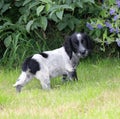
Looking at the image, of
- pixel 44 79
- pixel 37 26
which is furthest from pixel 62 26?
pixel 44 79

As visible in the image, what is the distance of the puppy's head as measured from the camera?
8102mm

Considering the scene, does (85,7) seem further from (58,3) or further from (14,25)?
(14,25)

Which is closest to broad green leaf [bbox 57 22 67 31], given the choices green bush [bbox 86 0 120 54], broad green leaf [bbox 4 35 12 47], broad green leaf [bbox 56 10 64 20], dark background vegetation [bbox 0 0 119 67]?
dark background vegetation [bbox 0 0 119 67]

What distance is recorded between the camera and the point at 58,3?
9008 mm

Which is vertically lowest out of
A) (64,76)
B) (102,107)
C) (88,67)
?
(88,67)

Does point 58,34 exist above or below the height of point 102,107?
below

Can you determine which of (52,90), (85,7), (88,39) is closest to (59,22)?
(85,7)

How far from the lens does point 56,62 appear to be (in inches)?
319

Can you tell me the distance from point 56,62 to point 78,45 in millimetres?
443

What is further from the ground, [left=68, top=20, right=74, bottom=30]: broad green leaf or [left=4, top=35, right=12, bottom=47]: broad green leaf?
[left=68, top=20, right=74, bottom=30]: broad green leaf

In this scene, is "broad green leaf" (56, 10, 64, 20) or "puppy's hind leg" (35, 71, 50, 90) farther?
"broad green leaf" (56, 10, 64, 20)

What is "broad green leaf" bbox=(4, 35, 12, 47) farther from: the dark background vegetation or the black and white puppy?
the black and white puppy

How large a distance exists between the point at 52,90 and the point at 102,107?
61.2 inches

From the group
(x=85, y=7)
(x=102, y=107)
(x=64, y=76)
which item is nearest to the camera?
(x=102, y=107)
